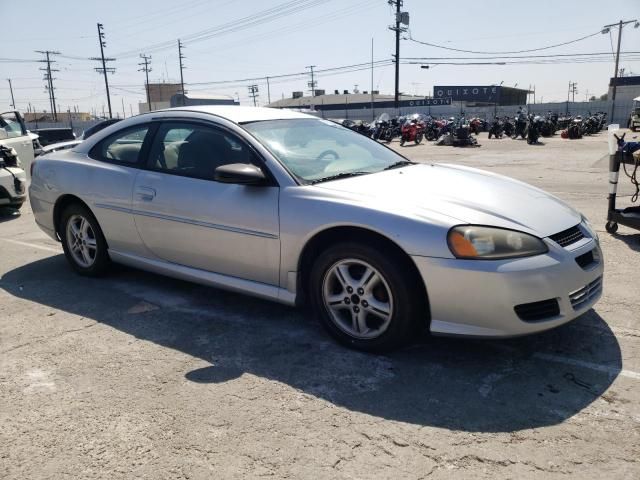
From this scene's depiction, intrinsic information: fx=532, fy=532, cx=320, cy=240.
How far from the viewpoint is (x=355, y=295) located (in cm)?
312

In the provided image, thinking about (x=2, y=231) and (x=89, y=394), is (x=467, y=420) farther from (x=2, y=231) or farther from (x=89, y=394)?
(x=2, y=231)

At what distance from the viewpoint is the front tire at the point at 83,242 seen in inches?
180

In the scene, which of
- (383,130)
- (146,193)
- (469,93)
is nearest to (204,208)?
(146,193)

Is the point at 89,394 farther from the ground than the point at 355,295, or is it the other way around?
the point at 355,295

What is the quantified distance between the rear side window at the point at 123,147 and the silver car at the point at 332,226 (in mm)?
13

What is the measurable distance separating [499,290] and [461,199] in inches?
25.0

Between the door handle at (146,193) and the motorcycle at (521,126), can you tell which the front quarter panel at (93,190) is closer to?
the door handle at (146,193)

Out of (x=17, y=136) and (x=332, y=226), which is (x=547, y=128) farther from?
(x=332, y=226)

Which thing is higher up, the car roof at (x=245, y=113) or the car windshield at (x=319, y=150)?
the car roof at (x=245, y=113)

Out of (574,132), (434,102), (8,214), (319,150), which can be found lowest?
(8,214)

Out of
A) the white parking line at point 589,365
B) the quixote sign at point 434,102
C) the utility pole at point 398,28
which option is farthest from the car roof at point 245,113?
the quixote sign at point 434,102

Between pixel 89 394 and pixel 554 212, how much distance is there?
2.86 metres

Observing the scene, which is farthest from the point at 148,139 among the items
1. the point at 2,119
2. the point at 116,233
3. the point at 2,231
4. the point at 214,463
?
the point at 2,119

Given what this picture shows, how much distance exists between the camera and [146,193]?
13.2ft
